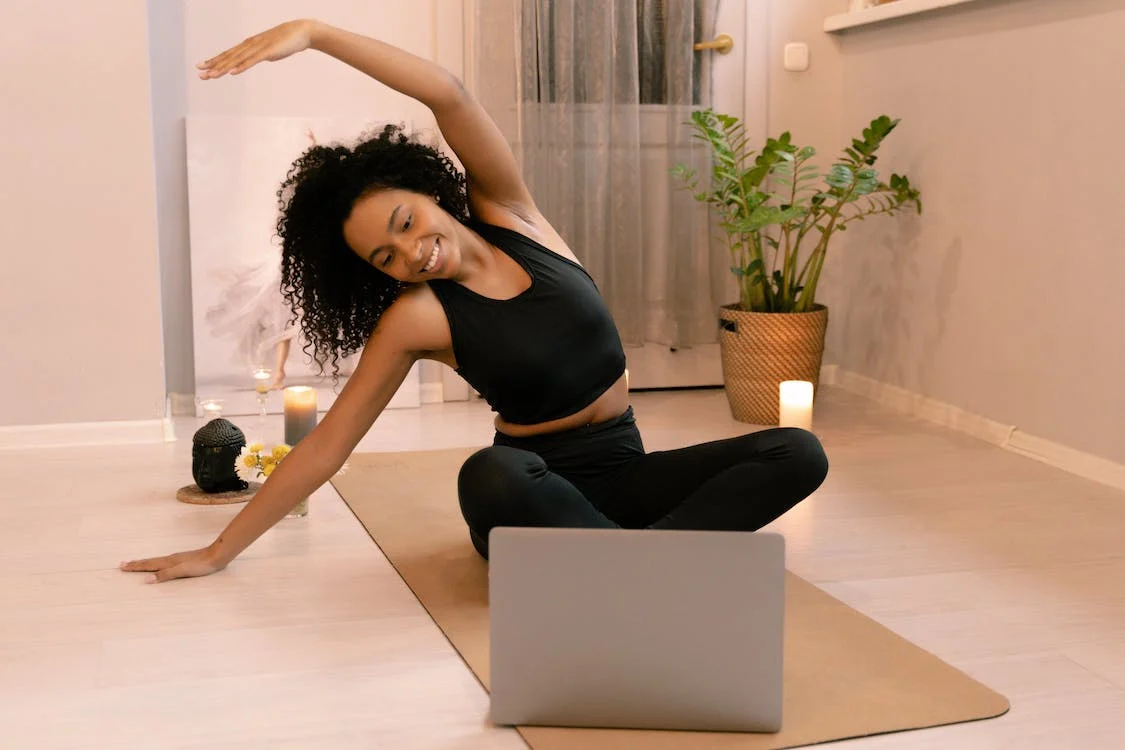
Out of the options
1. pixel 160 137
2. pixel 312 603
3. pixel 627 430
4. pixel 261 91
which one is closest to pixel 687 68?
pixel 261 91

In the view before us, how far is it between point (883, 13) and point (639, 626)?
2684 millimetres

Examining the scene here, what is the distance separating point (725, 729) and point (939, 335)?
7.33ft

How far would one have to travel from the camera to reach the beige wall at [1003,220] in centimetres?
285

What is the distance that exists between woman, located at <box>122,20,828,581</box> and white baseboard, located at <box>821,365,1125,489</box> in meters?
1.28

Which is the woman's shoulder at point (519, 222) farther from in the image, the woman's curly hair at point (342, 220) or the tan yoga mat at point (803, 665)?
the tan yoga mat at point (803, 665)

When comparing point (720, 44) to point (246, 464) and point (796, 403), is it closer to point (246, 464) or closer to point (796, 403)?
point (796, 403)

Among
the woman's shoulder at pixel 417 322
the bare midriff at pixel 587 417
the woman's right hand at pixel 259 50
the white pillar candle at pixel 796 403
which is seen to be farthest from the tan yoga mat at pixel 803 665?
the woman's right hand at pixel 259 50

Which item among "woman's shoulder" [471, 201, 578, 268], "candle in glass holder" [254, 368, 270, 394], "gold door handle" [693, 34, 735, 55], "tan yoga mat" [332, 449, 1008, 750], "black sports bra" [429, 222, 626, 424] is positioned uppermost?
"gold door handle" [693, 34, 735, 55]

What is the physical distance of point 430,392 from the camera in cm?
384

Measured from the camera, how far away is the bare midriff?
79.8 inches

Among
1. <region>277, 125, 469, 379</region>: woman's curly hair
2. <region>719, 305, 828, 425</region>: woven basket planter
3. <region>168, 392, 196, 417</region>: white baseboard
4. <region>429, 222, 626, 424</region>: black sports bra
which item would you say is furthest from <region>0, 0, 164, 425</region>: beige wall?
<region>719, 305, 828, 425</region>: woven basket planter

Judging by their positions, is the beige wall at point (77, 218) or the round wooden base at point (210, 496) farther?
the beige wall at point (77, 218)

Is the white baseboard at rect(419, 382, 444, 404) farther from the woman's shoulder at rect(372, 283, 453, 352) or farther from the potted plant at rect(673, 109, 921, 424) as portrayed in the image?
the woman's shoulder at rect(372, 283, 453, 352)

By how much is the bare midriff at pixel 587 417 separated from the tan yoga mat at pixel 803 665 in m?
0.28
